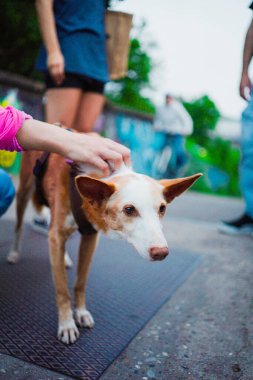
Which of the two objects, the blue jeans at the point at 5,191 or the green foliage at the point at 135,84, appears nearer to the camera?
the blue jeans at the point at 5,191

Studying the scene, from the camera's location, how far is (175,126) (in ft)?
27.0

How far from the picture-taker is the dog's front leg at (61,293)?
1626mm

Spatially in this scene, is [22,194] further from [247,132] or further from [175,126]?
[175,126]

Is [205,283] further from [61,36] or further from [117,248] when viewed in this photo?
[61,36]

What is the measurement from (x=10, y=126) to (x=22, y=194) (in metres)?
1.11

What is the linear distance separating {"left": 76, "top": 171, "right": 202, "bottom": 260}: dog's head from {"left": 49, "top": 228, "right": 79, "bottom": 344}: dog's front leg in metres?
0.30

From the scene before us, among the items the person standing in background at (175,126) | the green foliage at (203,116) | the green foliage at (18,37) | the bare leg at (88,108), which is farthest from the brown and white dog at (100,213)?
the green foliage at (203,116)

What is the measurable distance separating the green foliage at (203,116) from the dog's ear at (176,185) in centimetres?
1217

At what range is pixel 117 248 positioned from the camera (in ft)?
9.59

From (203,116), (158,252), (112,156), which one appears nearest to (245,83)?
(112,156)

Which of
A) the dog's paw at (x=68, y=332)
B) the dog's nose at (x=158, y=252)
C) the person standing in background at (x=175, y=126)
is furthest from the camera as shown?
the person standing in background at (x=175, y=126)

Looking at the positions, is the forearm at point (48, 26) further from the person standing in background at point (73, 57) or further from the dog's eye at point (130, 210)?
the dog's eye at point (130, 210)

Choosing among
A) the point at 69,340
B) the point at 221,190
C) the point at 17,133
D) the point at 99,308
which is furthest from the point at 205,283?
the point at 221,190

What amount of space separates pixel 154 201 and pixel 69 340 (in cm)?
71
